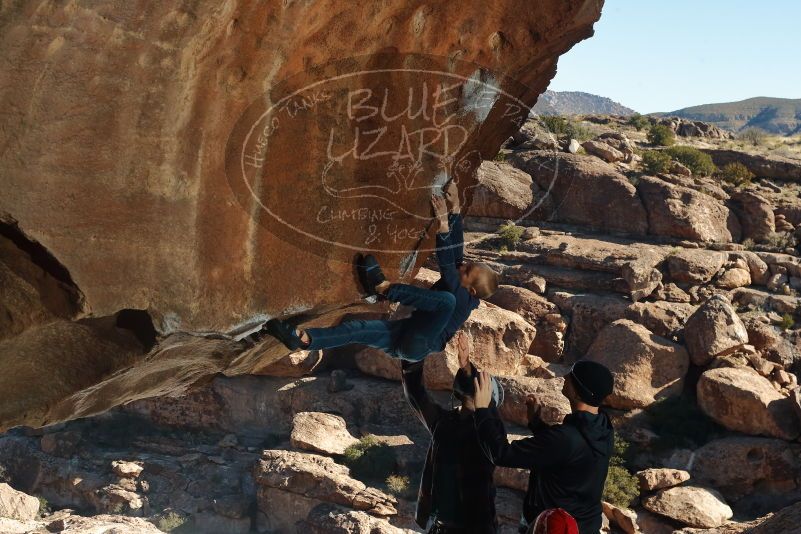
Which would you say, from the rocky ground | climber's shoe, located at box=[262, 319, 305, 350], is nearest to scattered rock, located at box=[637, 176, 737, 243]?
the rocky ground

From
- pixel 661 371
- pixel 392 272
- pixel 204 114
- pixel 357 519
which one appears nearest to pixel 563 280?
pixel 661 371

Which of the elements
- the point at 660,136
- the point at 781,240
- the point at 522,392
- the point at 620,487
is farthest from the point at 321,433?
the point at 660,136

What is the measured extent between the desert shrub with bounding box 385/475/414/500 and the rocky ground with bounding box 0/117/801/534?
0.23 feet

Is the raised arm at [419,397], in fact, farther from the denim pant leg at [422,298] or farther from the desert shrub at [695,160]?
the desert shrub at [695,160]

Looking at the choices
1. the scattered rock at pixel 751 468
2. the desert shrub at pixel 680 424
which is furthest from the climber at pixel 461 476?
the desert shrub at pixel 680 424

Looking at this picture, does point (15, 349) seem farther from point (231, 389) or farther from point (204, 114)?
point (231, 389)

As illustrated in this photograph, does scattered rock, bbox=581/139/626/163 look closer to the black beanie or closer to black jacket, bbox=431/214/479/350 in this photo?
black jacket, bbox=431/214/479/350

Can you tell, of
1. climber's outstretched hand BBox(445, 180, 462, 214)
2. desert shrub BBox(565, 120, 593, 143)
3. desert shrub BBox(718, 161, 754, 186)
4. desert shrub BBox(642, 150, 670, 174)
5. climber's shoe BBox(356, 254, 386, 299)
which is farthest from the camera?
desert shrub BBox(565, 120, 593, 143)

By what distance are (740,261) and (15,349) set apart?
23965 millimetres

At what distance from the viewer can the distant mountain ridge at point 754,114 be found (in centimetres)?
11425

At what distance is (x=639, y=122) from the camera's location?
39.4m

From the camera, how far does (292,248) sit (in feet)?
19.0

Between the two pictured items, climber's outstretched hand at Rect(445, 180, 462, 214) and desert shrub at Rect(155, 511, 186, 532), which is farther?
desert shrub at Rect(155, 511, 186, 532)

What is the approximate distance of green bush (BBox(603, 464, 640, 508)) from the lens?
62.5 ft
